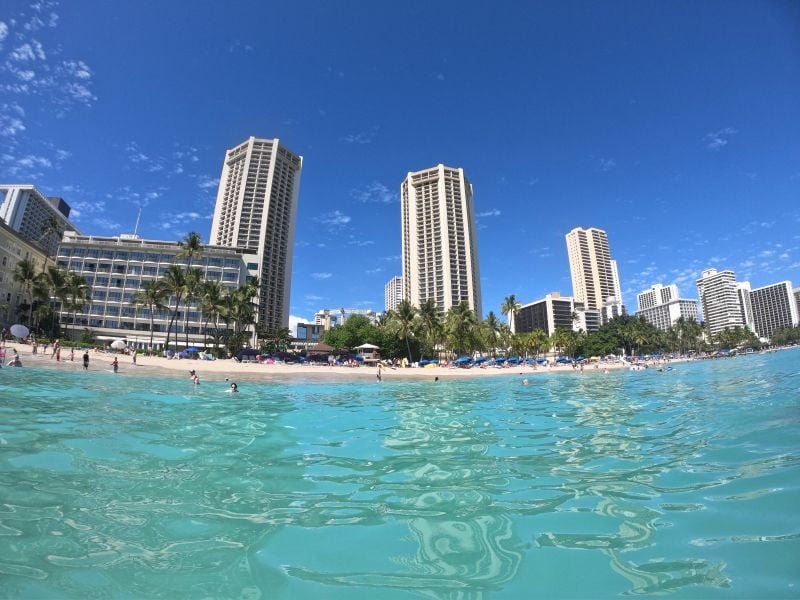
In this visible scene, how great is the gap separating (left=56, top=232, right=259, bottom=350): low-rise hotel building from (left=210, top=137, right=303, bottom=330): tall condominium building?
94.3 ft

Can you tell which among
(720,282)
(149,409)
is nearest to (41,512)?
(149,409)

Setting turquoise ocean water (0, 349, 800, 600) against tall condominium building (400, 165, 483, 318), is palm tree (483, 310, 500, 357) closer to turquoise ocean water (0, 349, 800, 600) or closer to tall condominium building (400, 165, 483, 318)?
tall condominium building (400, 165, 483, 318)

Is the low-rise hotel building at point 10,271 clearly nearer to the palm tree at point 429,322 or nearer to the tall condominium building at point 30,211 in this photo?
the tall condominium building at point 30,211

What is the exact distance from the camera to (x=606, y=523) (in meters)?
4.54

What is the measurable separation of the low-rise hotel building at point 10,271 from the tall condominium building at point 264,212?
161 ft

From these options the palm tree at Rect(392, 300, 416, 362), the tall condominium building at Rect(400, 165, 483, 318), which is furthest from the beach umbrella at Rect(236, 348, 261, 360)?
the tall condominium building at Rect(400, 165, 483, 318)

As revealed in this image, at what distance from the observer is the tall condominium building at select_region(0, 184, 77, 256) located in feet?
387

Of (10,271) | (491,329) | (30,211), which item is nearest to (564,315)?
(491,329)

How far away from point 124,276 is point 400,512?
103948mm

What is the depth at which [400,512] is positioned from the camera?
5.11 meters

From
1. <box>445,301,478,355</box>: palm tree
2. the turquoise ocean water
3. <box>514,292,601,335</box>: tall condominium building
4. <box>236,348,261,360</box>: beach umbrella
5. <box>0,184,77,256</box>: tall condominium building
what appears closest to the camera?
the turquoise ocean water

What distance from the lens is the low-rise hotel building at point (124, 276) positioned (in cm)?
8444

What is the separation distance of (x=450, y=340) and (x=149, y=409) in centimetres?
6856

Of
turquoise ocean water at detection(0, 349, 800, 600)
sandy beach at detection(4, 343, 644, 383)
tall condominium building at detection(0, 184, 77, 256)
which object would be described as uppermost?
tall condominium building at detection(0, 184, 77, 256)
